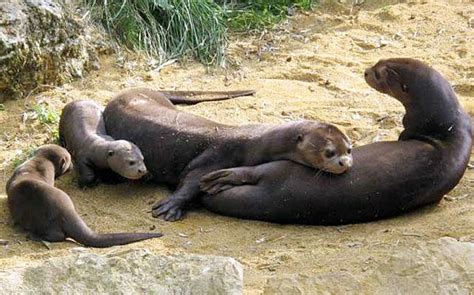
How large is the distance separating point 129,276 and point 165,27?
4.89 meters

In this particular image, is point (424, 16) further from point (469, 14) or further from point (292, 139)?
point (292, 139)

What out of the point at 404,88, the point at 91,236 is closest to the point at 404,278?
the point at 91,236

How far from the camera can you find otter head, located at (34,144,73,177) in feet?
22.4

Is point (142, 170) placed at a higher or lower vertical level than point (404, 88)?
lower

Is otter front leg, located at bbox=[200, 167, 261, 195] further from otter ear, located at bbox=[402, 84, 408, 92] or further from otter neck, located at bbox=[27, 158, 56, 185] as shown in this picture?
otter ear, located at bbox=[402, 84, 408, 92]

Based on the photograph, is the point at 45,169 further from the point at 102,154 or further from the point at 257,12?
the point at 257,12

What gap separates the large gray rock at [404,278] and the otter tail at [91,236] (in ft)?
4.72

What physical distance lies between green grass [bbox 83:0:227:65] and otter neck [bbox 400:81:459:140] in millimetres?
2553

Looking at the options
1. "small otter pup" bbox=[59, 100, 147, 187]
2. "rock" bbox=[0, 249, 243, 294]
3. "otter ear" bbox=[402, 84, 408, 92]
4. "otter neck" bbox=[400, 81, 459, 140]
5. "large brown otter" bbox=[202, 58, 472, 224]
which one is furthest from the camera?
"otter ear" bbox=[402, 84, 408, 92]

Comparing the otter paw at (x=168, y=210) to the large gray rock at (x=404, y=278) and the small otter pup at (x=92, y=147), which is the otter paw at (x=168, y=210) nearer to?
the small otter pup at (x=92, y=147)

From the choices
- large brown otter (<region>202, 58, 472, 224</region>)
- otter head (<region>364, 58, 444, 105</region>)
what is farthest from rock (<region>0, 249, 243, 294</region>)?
otter head (<region>364, 58, 444, 105</region>)

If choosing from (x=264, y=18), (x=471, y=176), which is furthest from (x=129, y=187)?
(x=264, y=18)

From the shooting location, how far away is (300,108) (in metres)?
7.96

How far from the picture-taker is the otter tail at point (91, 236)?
5883 millimetres
